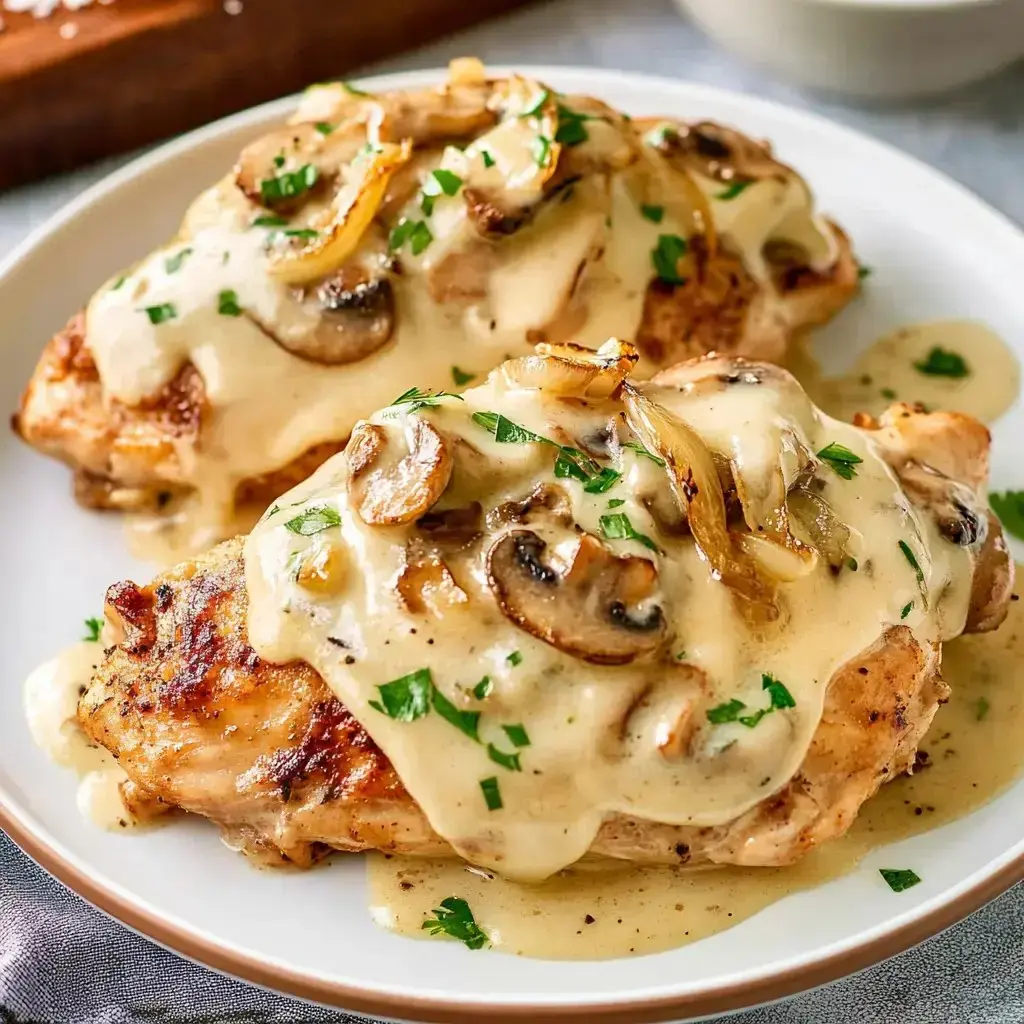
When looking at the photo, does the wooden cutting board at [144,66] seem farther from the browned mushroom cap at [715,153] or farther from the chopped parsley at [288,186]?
the browned mushroom cap at [715,153]

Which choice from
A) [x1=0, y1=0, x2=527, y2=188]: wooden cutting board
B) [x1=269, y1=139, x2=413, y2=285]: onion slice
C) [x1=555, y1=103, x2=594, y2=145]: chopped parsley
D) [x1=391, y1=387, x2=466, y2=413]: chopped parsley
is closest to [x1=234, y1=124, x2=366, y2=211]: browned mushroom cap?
[x1=269, y1=139, x2=413, y2=285]: onion slice

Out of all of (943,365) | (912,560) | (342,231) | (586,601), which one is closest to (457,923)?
(586,601)

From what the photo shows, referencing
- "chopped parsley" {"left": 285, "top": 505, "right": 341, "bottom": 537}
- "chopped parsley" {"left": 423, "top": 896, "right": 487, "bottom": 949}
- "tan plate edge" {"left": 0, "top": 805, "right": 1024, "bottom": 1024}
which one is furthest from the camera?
"chopped parsley" {"left": 285, "top": 505, "right": 341, "bottom": 537}

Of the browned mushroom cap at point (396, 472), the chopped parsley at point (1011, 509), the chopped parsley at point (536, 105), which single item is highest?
the chopped parsley at point (536, 105)

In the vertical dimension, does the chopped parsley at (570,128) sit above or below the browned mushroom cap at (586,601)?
above

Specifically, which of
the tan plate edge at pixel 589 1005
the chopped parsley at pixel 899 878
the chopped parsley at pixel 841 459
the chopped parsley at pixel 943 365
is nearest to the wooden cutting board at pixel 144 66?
the chopped parsley at pixel 943 365

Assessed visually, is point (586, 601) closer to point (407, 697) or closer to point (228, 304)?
point (407, 697)

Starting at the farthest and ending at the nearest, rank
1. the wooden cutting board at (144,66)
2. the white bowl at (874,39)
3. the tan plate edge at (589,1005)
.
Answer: the wooden cutting board at (144,66), the white bowl at (874,39), the tan plate edge at (589,1005)

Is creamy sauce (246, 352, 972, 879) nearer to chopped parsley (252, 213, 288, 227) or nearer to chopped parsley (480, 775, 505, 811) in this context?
chopped parsley (480, 775, 505, 811)
